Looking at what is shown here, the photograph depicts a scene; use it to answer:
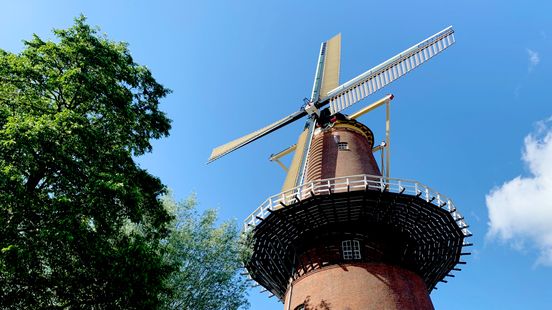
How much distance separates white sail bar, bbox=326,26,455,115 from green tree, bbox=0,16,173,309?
12.7 meters

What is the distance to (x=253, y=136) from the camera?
23.5 meters

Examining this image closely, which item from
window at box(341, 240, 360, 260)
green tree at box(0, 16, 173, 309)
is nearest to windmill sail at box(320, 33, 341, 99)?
window at box(341, 240, 360, 260)

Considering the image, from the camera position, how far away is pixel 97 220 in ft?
29.7

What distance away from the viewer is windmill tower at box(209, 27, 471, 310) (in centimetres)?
1445

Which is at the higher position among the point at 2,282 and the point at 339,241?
the point at 339,241

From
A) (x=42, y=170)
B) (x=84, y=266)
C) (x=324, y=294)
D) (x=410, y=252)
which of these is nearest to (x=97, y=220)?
(x=84, y=266)

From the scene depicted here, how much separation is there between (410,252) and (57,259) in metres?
13.5

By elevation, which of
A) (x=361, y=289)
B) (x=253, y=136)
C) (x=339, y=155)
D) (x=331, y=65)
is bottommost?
(x=361, y=289)

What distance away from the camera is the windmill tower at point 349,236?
47.4ft

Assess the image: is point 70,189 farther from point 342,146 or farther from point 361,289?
point 342,146

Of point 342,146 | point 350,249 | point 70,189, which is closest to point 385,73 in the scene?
point 342,146

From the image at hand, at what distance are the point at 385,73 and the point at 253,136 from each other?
880cm

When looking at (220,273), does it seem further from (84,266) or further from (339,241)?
(84,266)

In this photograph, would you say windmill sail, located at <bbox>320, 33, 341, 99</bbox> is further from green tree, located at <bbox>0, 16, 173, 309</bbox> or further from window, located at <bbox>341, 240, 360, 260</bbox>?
green tree, located at <bbox>0, 16, 173, 309</bbox>
